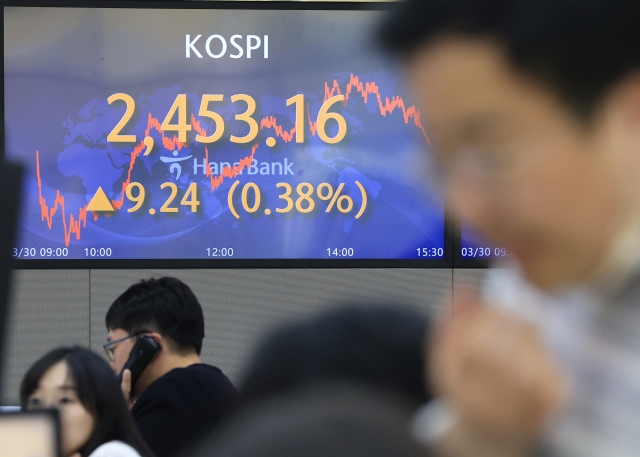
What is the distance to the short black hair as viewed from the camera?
335 millimetres

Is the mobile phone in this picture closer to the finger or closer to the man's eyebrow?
the finger

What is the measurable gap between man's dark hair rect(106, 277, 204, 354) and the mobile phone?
66 mm

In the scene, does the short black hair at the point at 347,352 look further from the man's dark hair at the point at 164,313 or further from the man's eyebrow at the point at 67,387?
the man's dark hair at the point at 164,313

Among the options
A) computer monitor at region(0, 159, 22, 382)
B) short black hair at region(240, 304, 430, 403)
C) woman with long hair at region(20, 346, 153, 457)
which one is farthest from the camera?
woman with long hair at region(20, 346, 153, 457)

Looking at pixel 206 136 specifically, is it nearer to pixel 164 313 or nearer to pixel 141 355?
pixel 164 313

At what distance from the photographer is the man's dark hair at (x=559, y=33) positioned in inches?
16.5

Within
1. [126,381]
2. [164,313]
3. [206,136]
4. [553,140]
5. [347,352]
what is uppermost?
[206,136]

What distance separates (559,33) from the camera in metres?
0.43

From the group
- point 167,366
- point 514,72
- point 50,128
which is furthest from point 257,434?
point 50,128

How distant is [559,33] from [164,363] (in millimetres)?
2447

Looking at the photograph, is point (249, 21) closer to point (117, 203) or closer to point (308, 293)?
point (117, 203)

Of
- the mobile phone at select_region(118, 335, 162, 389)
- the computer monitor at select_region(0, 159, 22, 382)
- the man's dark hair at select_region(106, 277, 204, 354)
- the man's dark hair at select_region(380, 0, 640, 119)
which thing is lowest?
the mobile phone at select_region(118, 335, 162, 389)

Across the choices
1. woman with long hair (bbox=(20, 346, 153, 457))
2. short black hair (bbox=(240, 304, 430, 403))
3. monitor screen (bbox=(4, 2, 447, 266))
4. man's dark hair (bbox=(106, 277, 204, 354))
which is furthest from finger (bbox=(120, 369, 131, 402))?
short black hair (bbox=(240, 304, 430, 403))

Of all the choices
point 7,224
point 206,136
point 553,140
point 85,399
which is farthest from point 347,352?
point 206,136
